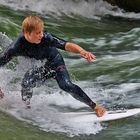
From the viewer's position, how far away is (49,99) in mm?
7613

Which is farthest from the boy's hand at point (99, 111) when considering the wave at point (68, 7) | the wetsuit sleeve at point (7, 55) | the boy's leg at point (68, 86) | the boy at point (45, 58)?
the wave at point (68, 7)

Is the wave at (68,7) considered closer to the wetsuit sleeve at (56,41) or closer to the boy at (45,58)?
the boy at (45,58)

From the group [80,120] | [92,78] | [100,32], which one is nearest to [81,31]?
[100,32]

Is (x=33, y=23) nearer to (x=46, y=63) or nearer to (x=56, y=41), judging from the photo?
(x=56, y=41)

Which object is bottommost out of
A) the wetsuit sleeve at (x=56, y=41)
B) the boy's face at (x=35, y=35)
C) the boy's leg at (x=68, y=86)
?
the boy's leg at (x=68, y=86)

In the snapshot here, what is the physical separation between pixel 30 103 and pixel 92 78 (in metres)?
2.86

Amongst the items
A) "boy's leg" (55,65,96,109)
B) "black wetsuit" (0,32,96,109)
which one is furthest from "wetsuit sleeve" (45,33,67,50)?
"boy's leg" (55,65,96,109)

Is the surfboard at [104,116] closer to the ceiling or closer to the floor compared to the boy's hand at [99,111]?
closer to the floor

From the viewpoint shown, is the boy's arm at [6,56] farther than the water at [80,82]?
Yes

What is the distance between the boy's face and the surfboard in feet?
3.98

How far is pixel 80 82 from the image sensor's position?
9.38 metres

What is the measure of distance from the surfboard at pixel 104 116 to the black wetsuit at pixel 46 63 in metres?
0.17

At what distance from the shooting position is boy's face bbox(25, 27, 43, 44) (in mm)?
5977

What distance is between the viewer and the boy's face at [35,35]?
19.6 ft
